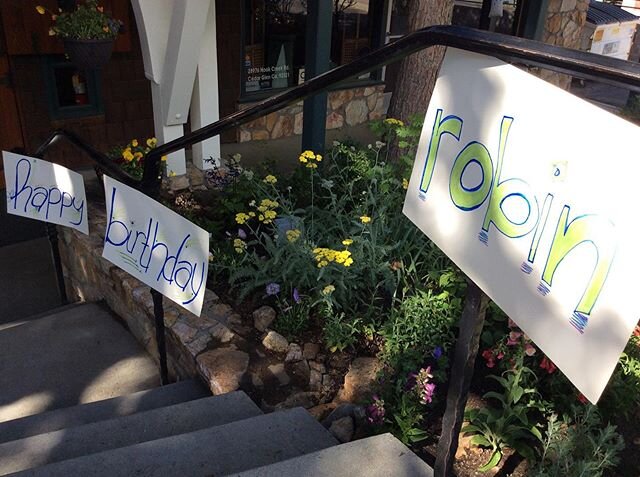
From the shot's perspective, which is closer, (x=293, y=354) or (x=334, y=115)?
(x=293, y=354)

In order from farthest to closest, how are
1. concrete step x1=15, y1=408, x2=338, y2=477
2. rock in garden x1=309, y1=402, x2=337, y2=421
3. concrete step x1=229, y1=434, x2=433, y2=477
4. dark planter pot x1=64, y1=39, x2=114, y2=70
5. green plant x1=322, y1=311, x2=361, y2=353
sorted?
1. dark planter pot x1=64, y1=39, x2=114, y2=70
2. green plant x1=322, y1=311, x2=361, y2=353
3. rock in garden x1=309, y1=402, x2=337, y2=421
4. concrete step x1=15, y1=408, x2=338, y2=477
5. concrete step x1=229, y1=434, x2=433, y2=477

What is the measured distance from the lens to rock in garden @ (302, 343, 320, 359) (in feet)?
8.39

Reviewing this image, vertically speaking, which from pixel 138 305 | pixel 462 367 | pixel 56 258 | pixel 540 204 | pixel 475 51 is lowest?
pixel 56 258

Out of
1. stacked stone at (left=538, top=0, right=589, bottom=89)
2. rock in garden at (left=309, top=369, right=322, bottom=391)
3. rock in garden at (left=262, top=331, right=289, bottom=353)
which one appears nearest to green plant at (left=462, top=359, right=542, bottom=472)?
rock in garden at (left=309, top=369, right=322, bottom=391)

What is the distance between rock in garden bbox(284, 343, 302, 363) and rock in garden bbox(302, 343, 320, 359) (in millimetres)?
23

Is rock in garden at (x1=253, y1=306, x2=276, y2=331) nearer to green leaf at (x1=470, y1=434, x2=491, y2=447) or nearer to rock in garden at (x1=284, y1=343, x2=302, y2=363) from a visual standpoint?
rock in garden at (x1=284, y1=343, x2=302, y2=363)

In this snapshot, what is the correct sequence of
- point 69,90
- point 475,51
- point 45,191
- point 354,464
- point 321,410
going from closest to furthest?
point 475,51, point 354,464, point 321,410, point 45,191, point 69,90

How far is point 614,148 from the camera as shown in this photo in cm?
88

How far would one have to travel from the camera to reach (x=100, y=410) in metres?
2.53

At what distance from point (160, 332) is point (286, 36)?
4.71 metres

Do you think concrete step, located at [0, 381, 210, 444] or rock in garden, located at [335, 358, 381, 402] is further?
concrete step, located at [0, 381, 210, 444]

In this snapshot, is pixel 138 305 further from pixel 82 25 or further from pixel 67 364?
pixel 82 25

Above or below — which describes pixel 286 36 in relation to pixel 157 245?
above

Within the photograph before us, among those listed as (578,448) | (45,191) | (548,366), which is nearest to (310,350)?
(548,366)
